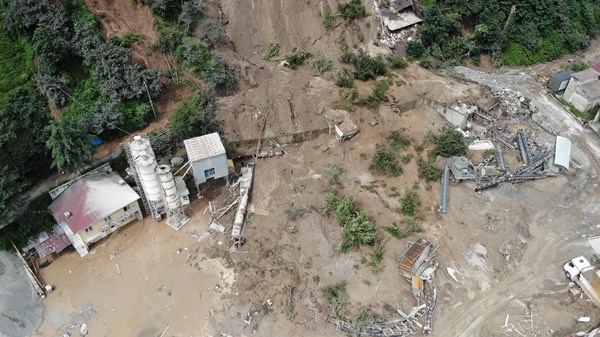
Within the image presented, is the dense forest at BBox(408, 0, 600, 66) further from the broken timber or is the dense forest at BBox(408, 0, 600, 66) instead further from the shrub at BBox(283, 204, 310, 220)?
the shrub at BBox(283, 204, 310, 220)

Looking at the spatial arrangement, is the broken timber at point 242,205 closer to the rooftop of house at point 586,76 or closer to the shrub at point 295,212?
the shrub at point 295,212

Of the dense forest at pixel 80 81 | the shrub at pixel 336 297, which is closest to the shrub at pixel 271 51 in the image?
the dense forest at pixel 80 81

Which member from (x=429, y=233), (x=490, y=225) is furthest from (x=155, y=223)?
(x=490, y=225)

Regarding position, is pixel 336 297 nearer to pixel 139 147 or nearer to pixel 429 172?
pixel 429 172

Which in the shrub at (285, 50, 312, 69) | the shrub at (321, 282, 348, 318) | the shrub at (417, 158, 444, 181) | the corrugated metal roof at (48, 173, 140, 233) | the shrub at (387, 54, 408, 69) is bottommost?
the shrub at (321, 282, 348, 318)

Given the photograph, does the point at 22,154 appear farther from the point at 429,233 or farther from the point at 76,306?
the point at 429,233

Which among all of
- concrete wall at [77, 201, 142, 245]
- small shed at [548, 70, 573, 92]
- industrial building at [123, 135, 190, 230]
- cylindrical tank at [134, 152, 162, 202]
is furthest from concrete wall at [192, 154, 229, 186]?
small shed at [548, 70, 573, 92]

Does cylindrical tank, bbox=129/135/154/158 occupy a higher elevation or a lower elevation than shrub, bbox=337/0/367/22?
lower

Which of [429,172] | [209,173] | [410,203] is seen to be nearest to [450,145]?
[429,172]

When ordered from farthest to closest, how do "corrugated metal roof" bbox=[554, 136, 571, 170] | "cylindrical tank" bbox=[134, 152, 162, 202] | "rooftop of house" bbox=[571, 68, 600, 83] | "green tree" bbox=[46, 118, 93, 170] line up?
"rooftop of house" bbox=[571, 68, 600, 83] → "corrugated metal roof" bbox=[554, 136, 571, 170] → "green tree" bbox=[46, 118, 93, 170] → "cylindrical tank" bbox=[134, 152, 162, 202]
